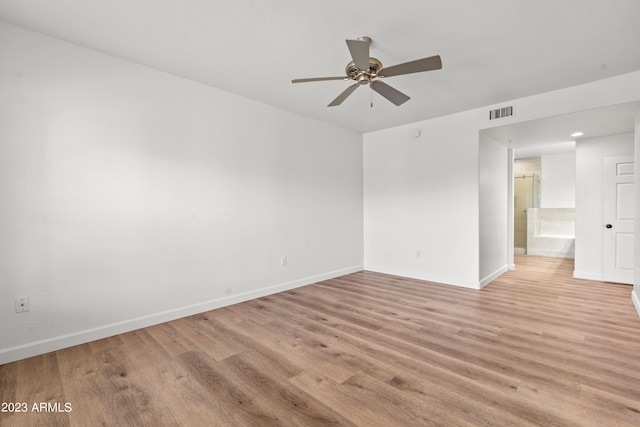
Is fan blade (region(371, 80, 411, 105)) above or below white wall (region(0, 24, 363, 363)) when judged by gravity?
above

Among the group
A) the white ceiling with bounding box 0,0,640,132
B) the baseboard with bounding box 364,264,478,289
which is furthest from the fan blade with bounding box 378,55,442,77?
the baseboard with bounding box 364,264,478,289

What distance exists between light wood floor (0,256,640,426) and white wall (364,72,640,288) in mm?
1247

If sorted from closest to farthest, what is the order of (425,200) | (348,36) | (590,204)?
1. (348,36)
2. (590,204)
3. (425,200)

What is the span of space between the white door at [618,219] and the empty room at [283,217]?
0.03m

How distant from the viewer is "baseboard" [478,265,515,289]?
4371 millimetres

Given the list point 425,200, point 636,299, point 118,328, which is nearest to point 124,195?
point 118,328

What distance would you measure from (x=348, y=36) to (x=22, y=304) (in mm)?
3539

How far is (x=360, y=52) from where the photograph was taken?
2.12m

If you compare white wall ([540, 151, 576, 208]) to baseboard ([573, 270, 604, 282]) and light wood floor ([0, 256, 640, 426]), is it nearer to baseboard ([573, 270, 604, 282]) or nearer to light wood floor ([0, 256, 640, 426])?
baseboard ([573, 270, 604, 282])

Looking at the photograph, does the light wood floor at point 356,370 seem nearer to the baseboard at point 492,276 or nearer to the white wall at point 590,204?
the baseboard at point 492,276

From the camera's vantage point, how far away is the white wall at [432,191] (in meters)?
4.18

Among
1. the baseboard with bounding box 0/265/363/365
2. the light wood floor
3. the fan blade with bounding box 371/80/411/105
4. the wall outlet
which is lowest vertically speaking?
the light wood floor

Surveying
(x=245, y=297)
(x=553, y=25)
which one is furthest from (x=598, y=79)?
(x=245, y=297)

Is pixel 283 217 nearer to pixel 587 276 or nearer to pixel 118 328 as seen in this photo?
pixel 118 328
